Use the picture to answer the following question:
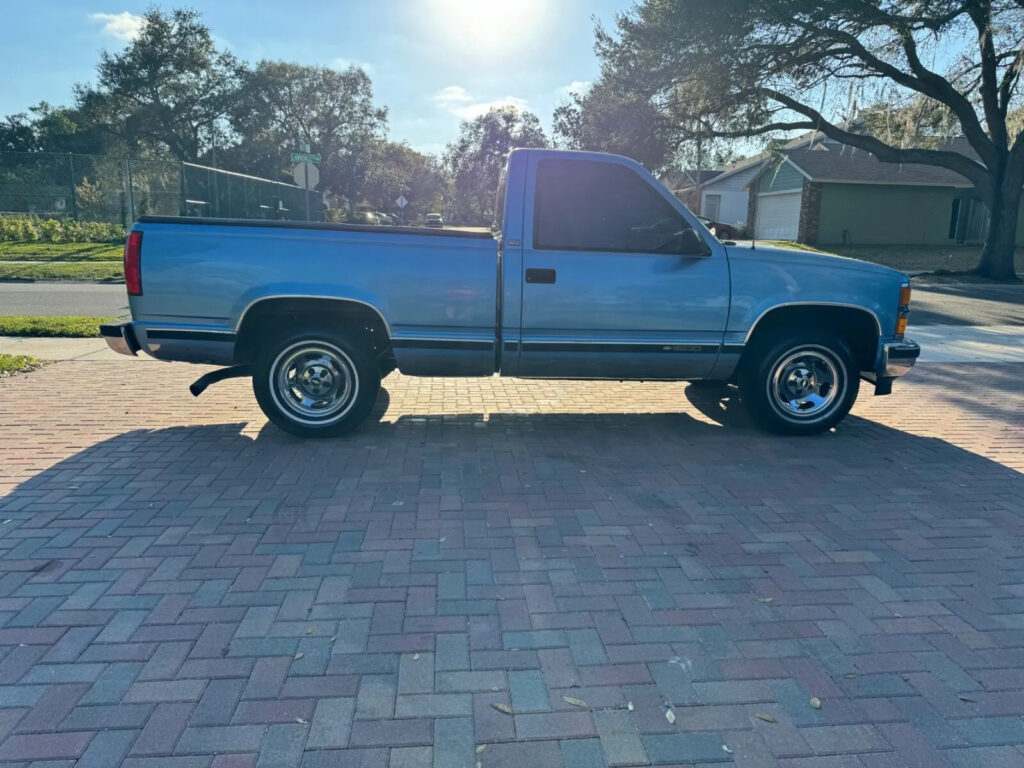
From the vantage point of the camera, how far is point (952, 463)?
5355 mm

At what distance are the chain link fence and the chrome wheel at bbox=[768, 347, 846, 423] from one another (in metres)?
21.1

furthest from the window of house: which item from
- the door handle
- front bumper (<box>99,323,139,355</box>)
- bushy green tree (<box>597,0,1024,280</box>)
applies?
front bumper (<box>99,323,139,355</box>)

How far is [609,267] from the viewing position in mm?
5406

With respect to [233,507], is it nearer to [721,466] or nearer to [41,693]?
[41,693]

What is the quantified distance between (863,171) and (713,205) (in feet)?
45.6

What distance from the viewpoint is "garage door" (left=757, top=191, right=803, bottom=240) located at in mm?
33656

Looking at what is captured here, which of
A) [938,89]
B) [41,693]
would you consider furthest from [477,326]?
[938,89]

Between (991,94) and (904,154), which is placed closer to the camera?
(991,94)

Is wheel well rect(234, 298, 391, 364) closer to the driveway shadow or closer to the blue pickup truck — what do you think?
the blue pickup truck

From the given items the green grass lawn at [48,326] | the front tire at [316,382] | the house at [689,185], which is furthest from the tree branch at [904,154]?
the front tire at [316,382]

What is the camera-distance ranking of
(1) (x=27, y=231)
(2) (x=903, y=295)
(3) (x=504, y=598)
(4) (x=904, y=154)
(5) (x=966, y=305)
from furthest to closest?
(1) (x=27, y=231), (4) (x=904, y=154), (5) (x=966, y=305), (2) (x=903, y=295), (3) (x=504, y=598)

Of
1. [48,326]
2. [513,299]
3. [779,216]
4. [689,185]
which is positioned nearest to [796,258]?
[513,299]

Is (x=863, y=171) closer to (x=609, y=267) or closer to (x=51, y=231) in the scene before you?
(x=609, y=267)

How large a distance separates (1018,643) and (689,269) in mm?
3247
